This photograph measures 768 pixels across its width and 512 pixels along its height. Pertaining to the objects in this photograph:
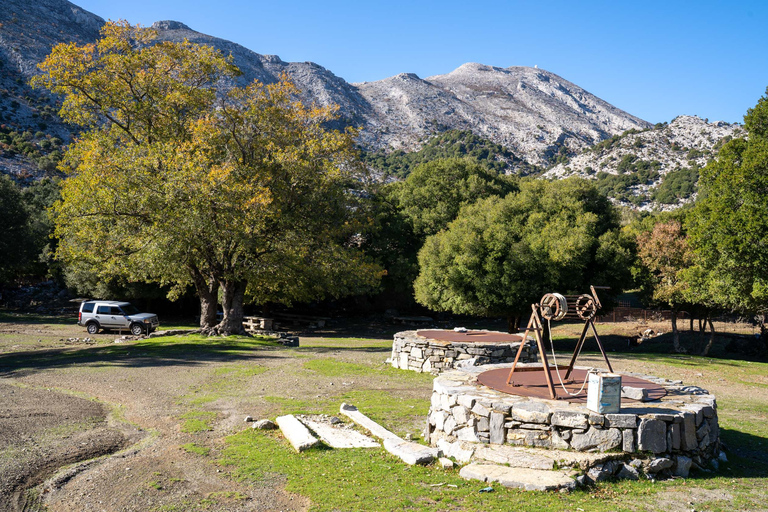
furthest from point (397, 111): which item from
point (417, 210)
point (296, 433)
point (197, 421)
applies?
point (296, 433)

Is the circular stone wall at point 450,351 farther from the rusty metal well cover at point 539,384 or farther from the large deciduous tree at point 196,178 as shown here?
the large deciduous tree at point 196,178

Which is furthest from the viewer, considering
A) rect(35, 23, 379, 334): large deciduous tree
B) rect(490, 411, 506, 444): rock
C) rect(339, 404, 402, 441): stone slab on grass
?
rect(35, 23, 379, 334): large deciduous tree

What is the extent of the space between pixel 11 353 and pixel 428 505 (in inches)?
742

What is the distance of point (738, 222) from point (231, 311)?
71.8ft

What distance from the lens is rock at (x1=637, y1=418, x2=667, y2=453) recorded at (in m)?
7.11

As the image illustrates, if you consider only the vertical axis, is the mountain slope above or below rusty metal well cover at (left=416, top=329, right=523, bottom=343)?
above

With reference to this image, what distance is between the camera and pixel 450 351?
52.5 feet

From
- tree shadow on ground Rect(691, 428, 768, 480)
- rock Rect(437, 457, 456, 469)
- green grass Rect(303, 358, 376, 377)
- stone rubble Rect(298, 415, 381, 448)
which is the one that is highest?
tree shadow on ground Rect(691, 428, 768, 480)

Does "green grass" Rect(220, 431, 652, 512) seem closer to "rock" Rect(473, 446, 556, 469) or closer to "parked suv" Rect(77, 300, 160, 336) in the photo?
"rock" Rect(473, 446, 556, 469)

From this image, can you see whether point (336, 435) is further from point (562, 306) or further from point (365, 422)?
point (562, 306)

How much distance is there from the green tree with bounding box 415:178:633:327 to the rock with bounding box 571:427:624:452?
67.2 feet

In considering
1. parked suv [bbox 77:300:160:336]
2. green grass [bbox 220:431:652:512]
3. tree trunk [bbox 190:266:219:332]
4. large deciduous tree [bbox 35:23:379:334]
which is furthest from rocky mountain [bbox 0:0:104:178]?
green grass [bbox 220:431:652:512]

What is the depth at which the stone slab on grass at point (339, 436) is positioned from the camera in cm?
829

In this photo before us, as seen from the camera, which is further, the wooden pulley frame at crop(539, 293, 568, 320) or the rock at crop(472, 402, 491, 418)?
the wooden pulley frame at crop(539, 293, 568, 320)
